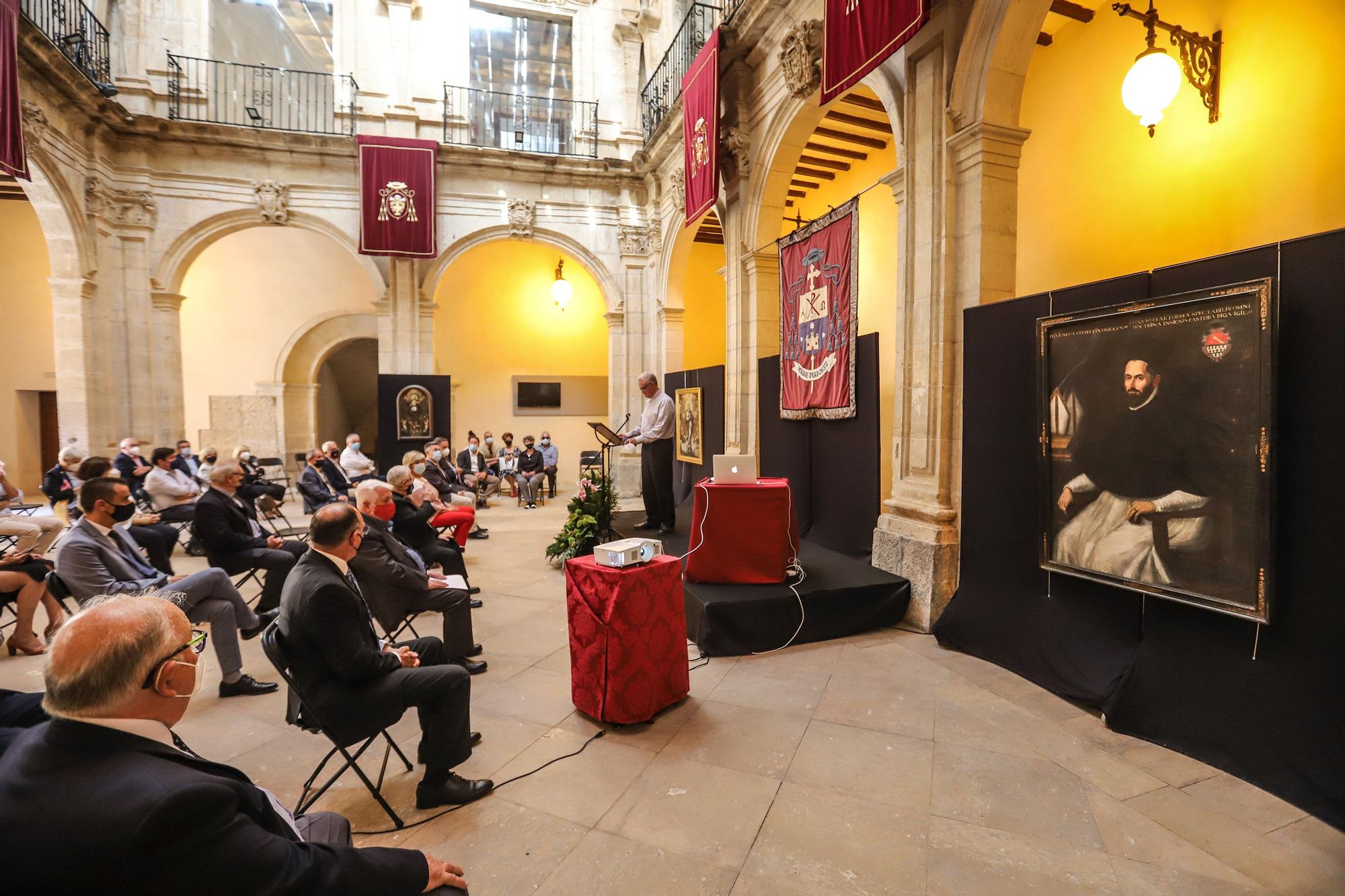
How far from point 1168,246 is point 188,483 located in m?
9.80

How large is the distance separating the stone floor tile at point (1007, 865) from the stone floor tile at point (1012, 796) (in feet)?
0.17

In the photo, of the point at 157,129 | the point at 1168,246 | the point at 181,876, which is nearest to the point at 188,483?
the point at 157,129

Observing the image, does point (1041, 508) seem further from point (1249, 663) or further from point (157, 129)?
point (157, 129)

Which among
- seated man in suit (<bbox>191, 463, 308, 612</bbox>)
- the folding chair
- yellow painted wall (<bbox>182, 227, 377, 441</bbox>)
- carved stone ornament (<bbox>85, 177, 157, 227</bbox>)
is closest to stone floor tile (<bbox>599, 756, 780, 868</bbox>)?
the folding chair

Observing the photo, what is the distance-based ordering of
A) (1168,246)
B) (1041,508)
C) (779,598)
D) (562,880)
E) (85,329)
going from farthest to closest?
(85,329) → (1168,246) → (779,598) → (1041,508) → (562,880)

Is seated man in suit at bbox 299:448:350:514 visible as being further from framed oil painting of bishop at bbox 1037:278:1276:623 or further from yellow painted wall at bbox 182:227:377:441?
framed oil painting of bishop at bbox 1037:278:1276:623

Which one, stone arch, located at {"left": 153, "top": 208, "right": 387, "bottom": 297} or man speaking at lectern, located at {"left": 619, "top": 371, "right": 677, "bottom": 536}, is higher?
stone arch, located at {"left": 153, "top": 208, "right": 387, "bottom": 297}

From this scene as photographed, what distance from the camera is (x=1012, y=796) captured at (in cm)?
250

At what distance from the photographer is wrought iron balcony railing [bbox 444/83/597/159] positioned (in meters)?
11.0

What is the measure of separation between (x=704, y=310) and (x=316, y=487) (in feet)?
25.8

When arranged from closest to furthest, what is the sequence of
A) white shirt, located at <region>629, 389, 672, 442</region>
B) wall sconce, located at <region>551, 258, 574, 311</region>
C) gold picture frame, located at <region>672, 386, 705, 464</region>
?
white shirt, located at <region>629, 389, 672, 442</region> → gold picture frame, located at <region>672, 386, 705, 464</region> → wall sconce, located at <region>551, 258, 574, 311</region>

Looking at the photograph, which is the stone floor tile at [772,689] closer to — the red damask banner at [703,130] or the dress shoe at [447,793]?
the dress shoe at [447,793]

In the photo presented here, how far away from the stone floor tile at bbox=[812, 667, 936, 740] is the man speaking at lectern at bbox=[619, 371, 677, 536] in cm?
293

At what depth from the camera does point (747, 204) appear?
7.09 metres
